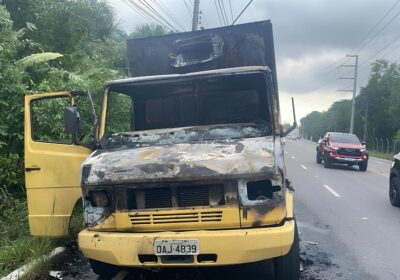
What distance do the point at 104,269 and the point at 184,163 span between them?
5.46 feet

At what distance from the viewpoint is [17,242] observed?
5852 mm

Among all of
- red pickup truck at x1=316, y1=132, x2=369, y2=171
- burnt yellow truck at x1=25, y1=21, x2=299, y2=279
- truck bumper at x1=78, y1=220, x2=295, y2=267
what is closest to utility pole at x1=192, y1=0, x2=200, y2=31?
red pickup truck at x1=316, y1=132, x2=369, y2=171

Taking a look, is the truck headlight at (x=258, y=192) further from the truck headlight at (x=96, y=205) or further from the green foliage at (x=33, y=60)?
the green foliage at (x=33, y=60)

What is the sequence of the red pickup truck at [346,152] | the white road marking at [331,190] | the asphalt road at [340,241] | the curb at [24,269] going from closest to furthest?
the curb at [24,269], the asphalt road at [340,241], the white road marking at [331,190], the red pickup truck at [346,152]

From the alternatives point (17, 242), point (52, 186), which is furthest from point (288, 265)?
point (17, 242)

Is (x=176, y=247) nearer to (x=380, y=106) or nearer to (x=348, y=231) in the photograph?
(x=348, y=231)

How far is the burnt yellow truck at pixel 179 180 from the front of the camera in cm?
430

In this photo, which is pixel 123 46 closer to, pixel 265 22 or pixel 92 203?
pixel 265 22

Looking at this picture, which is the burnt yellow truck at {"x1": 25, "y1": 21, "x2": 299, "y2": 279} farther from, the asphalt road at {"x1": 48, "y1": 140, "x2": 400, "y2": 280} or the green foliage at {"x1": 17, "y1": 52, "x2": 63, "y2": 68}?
the green foliage at {"x1": 17, "y1": 52, "x2": 63, "y2": 68}

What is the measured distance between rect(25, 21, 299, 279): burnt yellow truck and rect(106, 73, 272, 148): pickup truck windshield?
0.04 ft

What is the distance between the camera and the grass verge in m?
5.21

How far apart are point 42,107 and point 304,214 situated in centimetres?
528

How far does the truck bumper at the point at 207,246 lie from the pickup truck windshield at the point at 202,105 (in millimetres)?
1311

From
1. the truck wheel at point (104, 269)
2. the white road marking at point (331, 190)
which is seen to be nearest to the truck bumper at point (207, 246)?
the truck wheel at point (104, 269)
